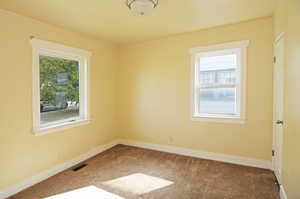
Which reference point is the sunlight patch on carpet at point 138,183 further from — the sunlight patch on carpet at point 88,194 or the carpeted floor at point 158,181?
the sunlight patch on carpet at point 88,194

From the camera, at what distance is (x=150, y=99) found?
169 inches

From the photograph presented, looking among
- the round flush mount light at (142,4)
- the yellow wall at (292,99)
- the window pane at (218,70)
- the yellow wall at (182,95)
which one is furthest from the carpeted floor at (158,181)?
the round flush mount light at (142,4)

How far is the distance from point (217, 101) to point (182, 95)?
0.74 meters

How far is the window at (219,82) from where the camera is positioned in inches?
129

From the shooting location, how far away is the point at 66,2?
2.35m

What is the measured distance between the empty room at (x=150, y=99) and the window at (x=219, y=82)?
2cm

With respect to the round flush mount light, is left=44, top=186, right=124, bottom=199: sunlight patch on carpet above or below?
below

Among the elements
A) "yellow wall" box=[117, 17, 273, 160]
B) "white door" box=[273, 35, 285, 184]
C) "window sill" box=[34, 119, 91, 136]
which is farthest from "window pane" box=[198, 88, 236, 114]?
"window sill" box=[34, 119, 91, 136]

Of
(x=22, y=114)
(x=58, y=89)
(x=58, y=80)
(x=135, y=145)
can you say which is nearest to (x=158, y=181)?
(x=135, y=145)

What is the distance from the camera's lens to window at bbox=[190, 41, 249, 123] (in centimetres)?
328

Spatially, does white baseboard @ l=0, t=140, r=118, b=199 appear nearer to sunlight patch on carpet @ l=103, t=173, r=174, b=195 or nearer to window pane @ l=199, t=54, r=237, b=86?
sunlight patch on carpet @ l=103, t=173, r=174, b=195

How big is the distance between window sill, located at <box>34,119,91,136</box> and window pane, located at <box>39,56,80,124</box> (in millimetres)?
165

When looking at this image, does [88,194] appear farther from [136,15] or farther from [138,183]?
[136,15]

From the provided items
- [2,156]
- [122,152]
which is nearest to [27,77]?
[2,156]
